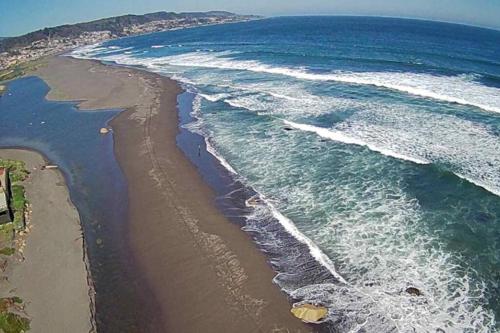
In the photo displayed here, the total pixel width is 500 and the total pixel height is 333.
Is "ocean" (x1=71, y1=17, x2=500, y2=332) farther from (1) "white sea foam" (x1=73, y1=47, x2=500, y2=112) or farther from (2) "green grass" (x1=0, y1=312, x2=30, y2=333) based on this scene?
(2) "green grass" (x1=0, y1=312, x2=30, y2=333)

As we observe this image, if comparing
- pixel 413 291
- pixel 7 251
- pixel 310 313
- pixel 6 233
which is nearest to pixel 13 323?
pixel 7 251

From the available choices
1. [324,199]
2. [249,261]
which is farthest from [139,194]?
[324,199]

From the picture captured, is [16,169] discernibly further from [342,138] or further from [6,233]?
[342,138]

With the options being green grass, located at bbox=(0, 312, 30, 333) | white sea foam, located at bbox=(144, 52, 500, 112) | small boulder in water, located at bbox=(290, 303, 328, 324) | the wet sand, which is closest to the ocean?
white sea foam, located at bbox=(144, 52, 500, 112)

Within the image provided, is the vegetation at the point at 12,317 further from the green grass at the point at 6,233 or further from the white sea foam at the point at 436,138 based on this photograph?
the white sea foam at the point at 436,138

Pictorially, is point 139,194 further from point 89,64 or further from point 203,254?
point 89,64
